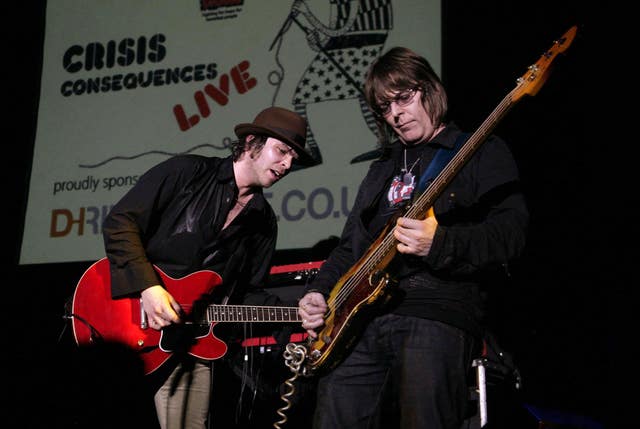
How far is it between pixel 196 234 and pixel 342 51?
188cm

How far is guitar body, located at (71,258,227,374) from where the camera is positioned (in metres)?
2.76

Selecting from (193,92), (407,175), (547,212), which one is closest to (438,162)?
(407,175)

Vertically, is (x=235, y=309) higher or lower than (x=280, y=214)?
lower

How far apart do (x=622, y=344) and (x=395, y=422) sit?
1.72 meters

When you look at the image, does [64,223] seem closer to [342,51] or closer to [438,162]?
[342,51]

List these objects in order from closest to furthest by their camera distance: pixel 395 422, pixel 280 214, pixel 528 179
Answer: pixel 395 422 < pixel 528 179 < pixel 280 214

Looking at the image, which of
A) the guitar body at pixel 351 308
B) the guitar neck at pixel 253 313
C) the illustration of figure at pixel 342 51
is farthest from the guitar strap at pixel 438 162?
the illustration of figure at pixel 342 51

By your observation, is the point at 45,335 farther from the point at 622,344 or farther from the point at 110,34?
the point at 622,344

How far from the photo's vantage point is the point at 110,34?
4.73 m

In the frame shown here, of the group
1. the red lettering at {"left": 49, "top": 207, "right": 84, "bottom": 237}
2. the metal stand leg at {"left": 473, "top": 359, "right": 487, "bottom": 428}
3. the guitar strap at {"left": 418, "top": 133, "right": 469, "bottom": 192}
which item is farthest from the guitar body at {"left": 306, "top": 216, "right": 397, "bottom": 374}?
the red lettering at {"left": 49, "top": 207, "right": 84, "bottom": 237}

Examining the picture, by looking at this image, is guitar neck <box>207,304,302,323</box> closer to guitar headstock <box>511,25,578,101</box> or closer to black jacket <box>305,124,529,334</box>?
black jacket <box>305,124,529,334</box>

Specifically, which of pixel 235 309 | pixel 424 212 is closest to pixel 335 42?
pixel 235 309

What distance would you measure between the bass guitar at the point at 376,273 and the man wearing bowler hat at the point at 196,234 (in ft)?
2.31

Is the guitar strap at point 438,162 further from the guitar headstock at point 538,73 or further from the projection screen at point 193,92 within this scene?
the projection screen at point 193,92
